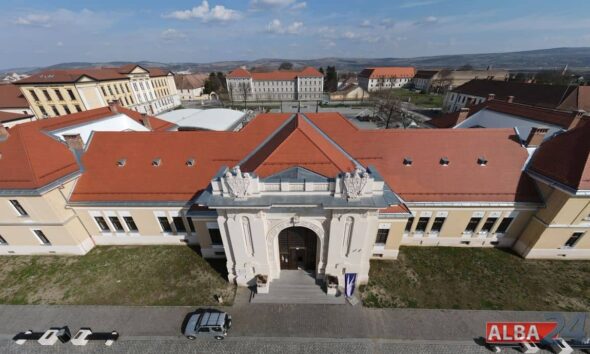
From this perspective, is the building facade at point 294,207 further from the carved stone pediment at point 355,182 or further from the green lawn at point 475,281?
the carved stone pediment at point 355,182

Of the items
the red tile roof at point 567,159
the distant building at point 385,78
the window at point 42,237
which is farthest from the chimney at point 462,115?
the distant building at point 385,78

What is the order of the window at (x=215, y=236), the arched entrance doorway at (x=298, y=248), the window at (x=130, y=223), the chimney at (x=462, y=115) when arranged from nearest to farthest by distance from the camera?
the arched entrance doorway at (x=298, y=248)
the window at (x=215, y=236)
the window at (x=130, y=223)
the chimney at (x=462, y=115)

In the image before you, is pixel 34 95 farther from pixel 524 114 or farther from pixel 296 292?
pixel 524 114

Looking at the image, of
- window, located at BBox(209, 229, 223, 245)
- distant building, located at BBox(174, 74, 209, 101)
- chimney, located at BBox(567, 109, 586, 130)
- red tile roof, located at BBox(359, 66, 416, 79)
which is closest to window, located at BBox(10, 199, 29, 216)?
window, located at BBox(209, 229, 223, 245)

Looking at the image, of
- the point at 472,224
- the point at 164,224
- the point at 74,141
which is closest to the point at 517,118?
the point at 472,224

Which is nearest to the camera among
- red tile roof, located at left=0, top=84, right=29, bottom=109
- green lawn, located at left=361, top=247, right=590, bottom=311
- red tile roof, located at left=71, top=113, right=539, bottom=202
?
green lawn, located at left=361, top=247, right=590, bottom=311

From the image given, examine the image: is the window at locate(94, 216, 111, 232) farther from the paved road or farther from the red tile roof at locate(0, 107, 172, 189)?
the paved road
